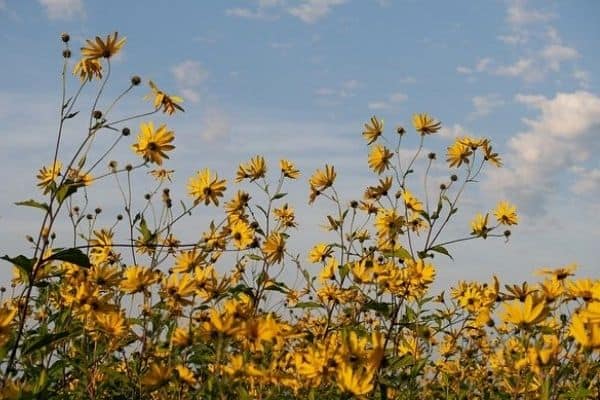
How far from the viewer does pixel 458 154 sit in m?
5.80

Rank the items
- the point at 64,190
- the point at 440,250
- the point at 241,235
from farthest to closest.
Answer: the point at 241,235 < the point at 440,250 < the point at 64,190

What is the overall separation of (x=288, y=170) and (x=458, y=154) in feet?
4.76

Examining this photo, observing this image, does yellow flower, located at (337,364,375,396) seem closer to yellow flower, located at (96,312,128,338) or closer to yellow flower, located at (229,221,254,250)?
yellow flower, located at (96,312,128,338)

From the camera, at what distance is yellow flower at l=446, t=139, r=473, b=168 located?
5.81m

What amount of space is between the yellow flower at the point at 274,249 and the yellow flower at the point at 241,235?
0.49 ft

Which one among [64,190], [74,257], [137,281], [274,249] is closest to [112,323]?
[137,281]

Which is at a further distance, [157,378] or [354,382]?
[157,378]

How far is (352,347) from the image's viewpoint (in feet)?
10.5

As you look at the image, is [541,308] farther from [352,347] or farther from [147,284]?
[147,284]

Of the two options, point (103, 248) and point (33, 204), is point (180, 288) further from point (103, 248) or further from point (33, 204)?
point (103, 248)

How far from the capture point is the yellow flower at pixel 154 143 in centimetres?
420

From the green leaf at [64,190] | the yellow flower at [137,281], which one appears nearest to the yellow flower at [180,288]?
the yellow flower at [137,281]

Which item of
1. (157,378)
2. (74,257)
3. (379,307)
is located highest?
(379,307)

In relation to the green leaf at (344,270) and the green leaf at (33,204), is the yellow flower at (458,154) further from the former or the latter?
the green leaf at (33,204)
